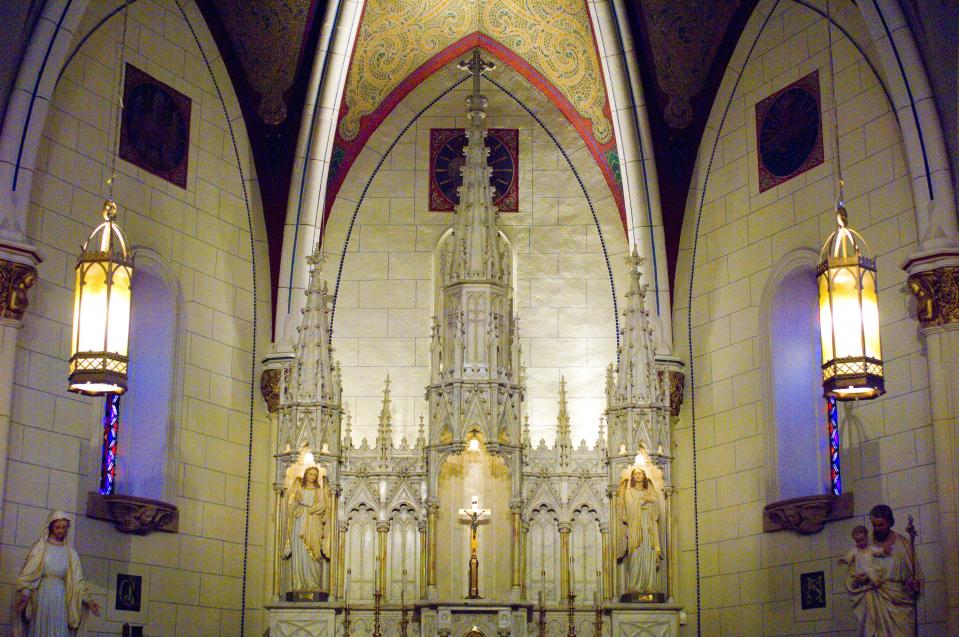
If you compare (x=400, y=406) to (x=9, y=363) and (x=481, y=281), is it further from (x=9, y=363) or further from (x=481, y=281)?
(x=9, y=363)

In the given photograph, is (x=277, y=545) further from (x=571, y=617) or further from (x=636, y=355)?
(x=636, y=355)

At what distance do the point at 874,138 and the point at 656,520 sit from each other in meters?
5.28

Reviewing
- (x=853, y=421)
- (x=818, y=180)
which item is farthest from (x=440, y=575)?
(x=818, y=180)

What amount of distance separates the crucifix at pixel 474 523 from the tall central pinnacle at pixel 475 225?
2.87 metres

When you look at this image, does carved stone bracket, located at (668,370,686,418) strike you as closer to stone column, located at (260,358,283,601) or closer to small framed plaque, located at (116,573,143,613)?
stone column, located at (260,358,283,601)

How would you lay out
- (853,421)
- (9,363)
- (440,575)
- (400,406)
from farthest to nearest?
1. (400,406)
2. (440,575)
3. (853,421)
4. (9,363)

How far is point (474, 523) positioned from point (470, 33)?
7618 millimetres

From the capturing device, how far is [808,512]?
18.7m

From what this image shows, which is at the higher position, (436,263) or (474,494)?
(436,263)

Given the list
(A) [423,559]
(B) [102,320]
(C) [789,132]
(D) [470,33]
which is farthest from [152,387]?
(C) [789,132]

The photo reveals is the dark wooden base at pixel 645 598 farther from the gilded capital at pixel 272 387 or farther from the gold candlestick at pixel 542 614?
the gilded capital at pixel 272 387

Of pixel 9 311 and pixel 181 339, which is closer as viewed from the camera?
pixel 9 311

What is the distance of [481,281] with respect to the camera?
19781mm

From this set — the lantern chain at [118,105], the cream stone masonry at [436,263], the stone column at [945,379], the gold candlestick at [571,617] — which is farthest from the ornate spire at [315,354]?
the stone column at [945,379]
